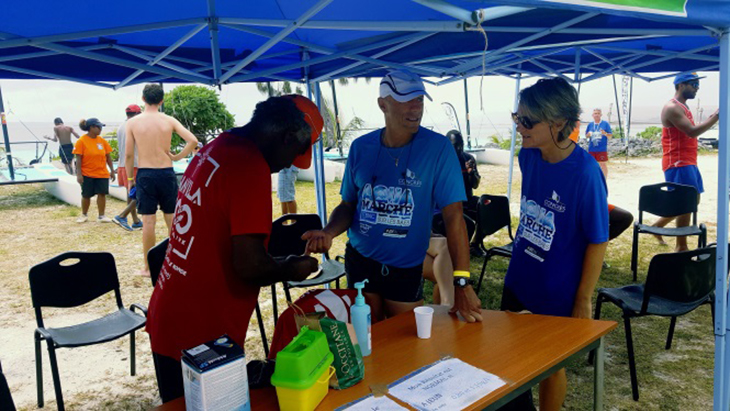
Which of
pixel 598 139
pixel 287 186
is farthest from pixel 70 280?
pixel 598 139

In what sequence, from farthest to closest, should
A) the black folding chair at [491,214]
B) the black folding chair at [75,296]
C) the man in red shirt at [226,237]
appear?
the black folding chair at [491,214]
the black folding chair at [75,296]
the man in red shirt at [226,237]

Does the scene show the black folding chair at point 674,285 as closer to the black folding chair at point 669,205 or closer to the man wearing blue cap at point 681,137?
the black folding chair at point 669,205

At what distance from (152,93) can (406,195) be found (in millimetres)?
3585

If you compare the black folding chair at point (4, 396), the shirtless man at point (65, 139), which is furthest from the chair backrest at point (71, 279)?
the shirtless man at point (65, 139)

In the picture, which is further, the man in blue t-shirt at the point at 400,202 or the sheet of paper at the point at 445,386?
the man in blue t-shirt at the point at 400,202

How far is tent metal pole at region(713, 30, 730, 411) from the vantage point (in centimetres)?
198

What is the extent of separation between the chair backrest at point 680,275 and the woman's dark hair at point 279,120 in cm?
226

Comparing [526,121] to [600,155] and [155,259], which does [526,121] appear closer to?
[155,259]

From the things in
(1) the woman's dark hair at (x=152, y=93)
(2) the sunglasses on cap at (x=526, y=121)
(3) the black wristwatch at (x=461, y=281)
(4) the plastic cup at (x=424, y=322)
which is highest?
(1) the woman's dark hair at (x=152, y=93)

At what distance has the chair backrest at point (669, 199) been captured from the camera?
469cm

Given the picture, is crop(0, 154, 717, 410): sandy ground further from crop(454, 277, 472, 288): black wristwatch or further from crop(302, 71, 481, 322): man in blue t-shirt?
crop(454, 277, 472, 288): black wristwatch

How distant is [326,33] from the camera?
11.3 feet

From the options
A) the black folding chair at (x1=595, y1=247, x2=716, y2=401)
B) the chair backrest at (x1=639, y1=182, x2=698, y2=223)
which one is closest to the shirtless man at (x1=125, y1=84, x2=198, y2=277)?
the black folding chair at (x1=595, y1=247, x2=716, y2=401)

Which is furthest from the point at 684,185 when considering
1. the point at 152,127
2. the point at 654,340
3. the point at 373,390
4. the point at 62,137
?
the point at 62,137
